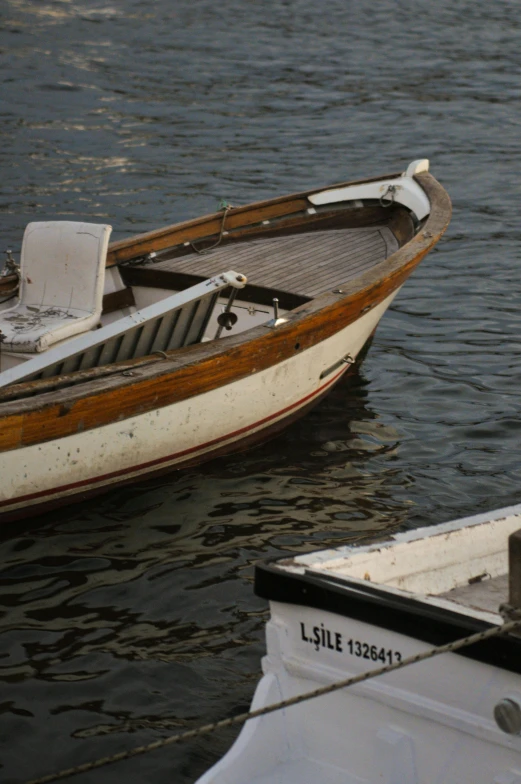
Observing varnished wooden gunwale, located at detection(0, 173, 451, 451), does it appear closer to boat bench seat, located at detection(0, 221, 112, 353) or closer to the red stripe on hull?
the red stripe on hull

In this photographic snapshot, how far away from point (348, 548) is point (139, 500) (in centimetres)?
321

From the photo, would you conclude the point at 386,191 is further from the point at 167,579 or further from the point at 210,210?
the point at 167,579

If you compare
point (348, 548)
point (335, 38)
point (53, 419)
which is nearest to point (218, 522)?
point (53, 419)

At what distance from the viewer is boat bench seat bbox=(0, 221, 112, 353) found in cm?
859

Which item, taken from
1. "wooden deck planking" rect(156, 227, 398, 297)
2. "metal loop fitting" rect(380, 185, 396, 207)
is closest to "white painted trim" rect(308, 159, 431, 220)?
"metal loop fitting" rect(380, 185, 396, 207)

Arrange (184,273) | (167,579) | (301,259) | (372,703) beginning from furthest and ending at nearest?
(301,259) < (184,273) < (167,579) < (372,703)

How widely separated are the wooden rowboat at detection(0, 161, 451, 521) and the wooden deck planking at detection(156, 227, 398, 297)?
0.02 m

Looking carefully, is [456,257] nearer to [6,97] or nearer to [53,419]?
Result: [53,419]

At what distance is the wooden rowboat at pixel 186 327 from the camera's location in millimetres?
7246

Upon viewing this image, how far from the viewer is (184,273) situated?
9.44 meters

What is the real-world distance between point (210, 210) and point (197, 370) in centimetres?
777

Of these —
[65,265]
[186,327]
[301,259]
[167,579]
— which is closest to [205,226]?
[301,259]

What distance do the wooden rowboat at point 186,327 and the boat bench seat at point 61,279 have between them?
0.04ft

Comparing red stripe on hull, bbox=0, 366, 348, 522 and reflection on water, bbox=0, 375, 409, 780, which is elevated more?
red stripe on hull, bbox=0, 366, 348, 522
